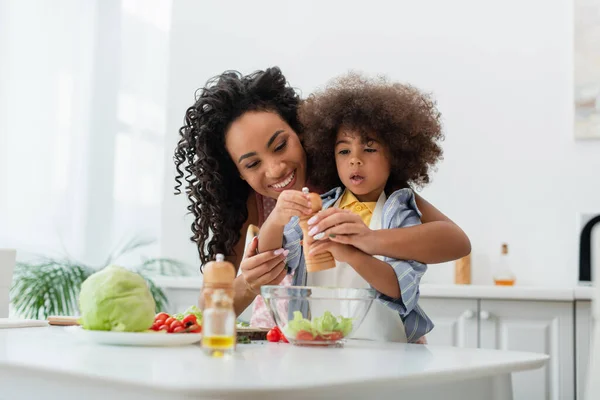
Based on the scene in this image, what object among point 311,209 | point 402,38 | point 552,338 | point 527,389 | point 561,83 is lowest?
point 527,389

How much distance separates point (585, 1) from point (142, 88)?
8.09 feet

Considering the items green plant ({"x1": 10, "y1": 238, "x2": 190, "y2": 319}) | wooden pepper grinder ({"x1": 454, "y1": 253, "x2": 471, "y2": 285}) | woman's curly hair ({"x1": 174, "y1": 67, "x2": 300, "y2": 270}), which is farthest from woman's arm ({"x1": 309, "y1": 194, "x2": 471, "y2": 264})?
green plant ({"x1": 10, "y1": 238, "x2": 190, "y2": 319})

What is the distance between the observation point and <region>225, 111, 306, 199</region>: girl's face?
1981 mm

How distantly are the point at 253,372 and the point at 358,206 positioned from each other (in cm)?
93

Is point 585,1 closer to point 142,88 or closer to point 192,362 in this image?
point 142,88

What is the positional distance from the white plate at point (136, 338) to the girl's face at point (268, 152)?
2.69 ft

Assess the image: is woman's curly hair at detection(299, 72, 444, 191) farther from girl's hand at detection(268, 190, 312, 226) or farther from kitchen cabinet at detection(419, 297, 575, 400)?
kitchen cabinet at detection(419, 297, 575, 400)

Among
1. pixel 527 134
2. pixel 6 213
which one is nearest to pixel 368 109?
pixel 527 134

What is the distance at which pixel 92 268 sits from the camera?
153 inches

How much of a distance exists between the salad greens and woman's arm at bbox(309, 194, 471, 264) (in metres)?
0.23

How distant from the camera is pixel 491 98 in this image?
3670 mm

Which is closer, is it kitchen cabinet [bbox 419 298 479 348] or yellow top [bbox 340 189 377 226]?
yellow top [bbox 340 189 377 226]

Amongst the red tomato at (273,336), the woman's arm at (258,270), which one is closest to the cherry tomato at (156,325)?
the red tomato at (273,336)

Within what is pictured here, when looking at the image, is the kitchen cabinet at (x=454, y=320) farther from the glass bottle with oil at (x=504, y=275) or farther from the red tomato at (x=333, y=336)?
the red tomato at (x=333, y=336)
